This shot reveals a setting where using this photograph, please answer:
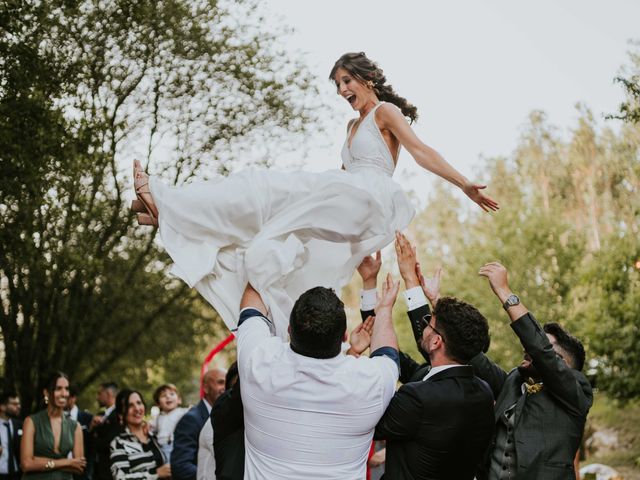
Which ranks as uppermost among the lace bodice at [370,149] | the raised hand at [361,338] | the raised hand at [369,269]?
the lace bodice at [370,149]

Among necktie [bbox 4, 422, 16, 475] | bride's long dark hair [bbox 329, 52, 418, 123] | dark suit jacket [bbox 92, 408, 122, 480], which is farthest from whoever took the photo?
necktie [bbox 4, 422, 16, 475]

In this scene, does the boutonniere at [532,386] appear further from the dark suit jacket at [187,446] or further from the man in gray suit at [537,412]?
the dark suit jacket at [187,446]

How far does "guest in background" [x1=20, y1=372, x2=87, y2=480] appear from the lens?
23.0ft

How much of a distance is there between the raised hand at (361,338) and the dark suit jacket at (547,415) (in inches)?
28.7

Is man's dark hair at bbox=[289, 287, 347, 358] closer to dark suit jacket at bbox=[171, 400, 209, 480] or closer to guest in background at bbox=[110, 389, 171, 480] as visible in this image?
dark suit jacket at bbox=[171, 400, 209, 480]

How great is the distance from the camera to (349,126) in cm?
512

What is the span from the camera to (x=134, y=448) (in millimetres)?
6898

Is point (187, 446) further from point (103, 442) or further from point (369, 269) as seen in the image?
point (369, 269)

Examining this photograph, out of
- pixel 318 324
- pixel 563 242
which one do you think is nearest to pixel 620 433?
pixel 563 242

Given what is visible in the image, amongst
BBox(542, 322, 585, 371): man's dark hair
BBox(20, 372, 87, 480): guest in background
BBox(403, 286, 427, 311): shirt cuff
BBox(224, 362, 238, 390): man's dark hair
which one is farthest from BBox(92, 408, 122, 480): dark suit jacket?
BBox(542, 322, 585, 371): man's dark hair

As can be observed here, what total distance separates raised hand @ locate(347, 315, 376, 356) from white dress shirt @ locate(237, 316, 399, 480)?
1.88 ft

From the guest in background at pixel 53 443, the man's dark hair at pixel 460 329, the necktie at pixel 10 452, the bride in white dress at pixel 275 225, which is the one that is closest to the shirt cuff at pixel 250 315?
the bride in white dress at pixel 275 225

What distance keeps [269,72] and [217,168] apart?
77.9 inches

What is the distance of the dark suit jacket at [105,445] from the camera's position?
7.33 meters
